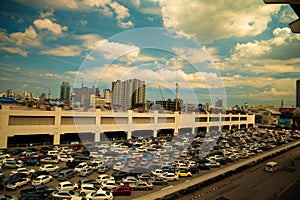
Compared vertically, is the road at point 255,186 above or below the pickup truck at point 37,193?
below

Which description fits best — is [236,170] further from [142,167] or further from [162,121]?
[162,121]

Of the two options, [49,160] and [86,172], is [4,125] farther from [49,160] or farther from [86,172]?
[86,172]

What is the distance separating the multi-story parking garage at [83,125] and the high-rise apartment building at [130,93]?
142ft

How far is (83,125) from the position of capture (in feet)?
84.2

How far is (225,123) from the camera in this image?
4825cm

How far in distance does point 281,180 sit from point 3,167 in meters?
22.0

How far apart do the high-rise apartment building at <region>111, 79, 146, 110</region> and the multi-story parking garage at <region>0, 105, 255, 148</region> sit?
1701 inches

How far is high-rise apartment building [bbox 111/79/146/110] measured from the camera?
82581 millimetres

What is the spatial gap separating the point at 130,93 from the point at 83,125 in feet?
198

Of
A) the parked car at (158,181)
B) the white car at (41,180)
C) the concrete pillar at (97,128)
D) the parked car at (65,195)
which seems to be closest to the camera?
the parked car at (65,195)

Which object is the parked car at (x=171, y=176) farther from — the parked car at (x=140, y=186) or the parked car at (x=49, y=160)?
the parked car at (x=49, y=160)

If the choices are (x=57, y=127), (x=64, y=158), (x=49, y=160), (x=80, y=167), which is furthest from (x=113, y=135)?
(x=80, y=167)

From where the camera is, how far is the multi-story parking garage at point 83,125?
67.9 ft

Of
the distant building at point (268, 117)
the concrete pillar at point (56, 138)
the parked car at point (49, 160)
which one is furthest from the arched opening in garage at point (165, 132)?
the distant building at point (268, 117)
